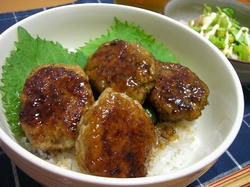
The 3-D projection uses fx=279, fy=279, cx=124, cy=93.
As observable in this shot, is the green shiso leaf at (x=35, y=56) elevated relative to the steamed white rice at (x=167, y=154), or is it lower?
elevated

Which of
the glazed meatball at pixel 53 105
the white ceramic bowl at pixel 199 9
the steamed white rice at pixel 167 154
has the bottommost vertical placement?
the steamed white rice at pixel 167 154

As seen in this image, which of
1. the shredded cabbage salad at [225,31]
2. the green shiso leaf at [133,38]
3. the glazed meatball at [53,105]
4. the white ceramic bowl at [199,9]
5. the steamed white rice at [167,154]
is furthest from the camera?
the white ceramic bowl at [199,9]

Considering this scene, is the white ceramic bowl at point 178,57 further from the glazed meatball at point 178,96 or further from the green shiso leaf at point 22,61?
the glazed meatball at point 178,96

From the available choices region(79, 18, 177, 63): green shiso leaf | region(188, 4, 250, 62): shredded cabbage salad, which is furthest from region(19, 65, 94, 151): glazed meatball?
region(188, 4, 250, 62): shredded cabbage salad

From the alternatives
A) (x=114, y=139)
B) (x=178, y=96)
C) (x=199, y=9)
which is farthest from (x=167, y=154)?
(x=199, y=9)

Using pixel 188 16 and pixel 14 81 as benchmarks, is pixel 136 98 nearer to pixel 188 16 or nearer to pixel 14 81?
pixel 14 81

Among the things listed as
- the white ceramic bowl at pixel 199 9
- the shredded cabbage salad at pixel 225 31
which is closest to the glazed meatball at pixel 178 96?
the shredded cabbage salad at pixel 225 31

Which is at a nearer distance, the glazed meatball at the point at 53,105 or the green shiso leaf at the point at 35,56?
the glazed meatball at the point at 53,105
